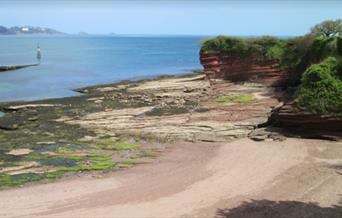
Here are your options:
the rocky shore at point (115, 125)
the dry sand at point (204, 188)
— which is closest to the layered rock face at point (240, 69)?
the rocky shore at point (115, 125)

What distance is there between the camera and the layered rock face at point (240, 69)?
44.2 m

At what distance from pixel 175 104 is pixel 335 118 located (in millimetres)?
15312

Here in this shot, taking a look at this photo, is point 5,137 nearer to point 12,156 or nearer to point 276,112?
point 12,156

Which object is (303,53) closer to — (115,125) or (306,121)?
(306,121)

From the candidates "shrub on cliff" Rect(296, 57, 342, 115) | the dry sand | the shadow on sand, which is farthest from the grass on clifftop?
the shadow on sand

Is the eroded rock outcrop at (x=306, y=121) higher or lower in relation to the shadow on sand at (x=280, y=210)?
higher

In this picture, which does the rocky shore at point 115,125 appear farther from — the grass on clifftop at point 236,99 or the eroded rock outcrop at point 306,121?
the eroded rock outcrop at point 306,121

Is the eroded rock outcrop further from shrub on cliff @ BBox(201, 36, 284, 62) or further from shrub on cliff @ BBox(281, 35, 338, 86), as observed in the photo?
shrub on cliff @ BBox(201, 36, 284, 62)

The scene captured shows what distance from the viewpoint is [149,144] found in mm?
25812

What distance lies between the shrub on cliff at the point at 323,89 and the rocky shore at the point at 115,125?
3.86 meters

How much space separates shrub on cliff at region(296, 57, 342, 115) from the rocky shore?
3863mm

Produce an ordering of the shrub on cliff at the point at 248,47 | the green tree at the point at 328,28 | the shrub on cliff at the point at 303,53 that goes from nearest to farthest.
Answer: the shrub on cliff at the point at 303,53 → the green tree at the point at 328,28 → the shrub on cliff at the point at 248,47

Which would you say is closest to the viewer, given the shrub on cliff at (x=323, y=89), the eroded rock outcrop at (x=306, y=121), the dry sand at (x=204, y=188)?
the dry sand at (x=204, y=188)

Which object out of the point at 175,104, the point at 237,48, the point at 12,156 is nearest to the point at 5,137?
the point at 12,156
